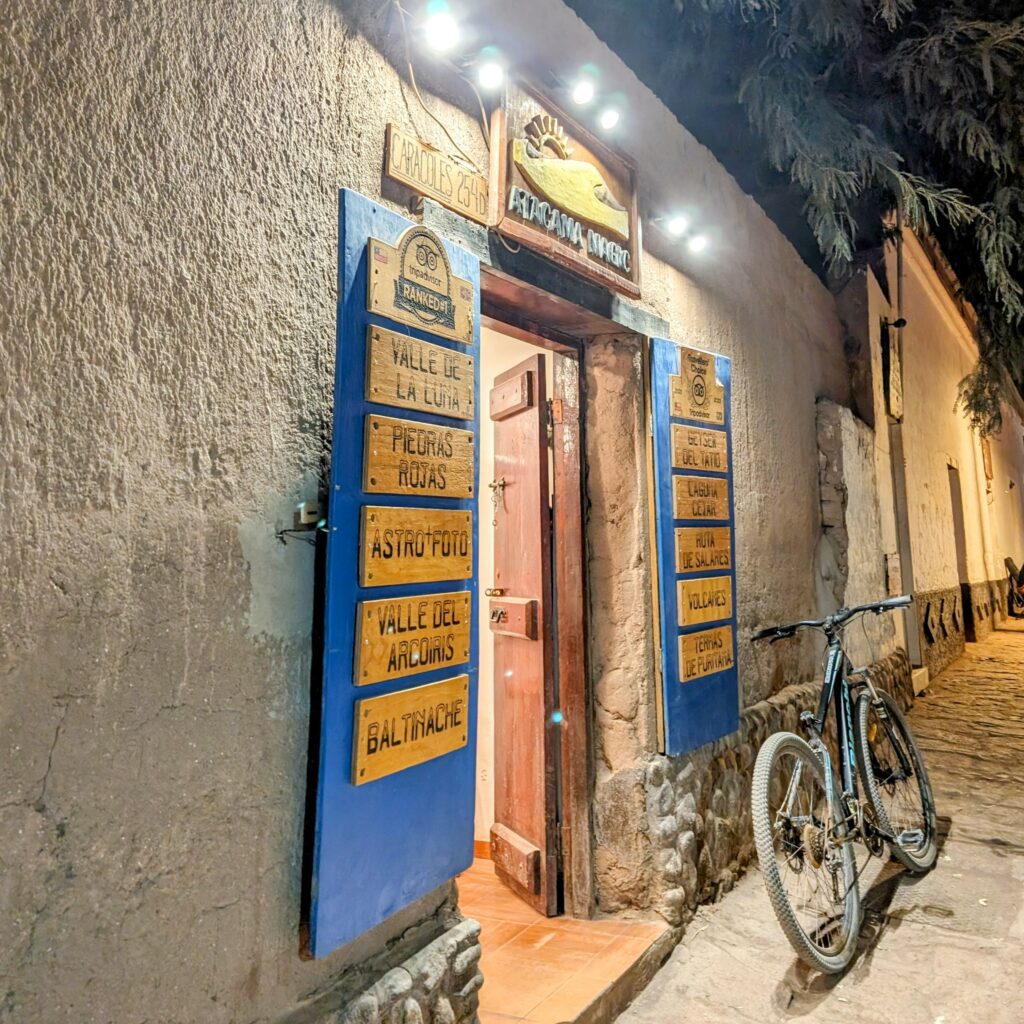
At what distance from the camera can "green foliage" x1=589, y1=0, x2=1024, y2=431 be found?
13.3 feet

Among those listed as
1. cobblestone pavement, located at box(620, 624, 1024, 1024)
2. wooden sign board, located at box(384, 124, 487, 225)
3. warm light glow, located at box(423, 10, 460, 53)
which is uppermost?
warm light glow, located at box(423, 10, 460, 53)

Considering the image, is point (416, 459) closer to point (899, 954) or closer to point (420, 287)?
point (420, 287)

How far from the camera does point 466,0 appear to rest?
2105 mm

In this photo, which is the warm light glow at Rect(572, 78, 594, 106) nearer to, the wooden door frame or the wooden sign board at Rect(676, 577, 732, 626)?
the wooden door frame

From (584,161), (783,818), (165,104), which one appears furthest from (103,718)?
(584,161)

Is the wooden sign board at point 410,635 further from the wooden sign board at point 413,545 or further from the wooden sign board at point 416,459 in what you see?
the wooden sign board at point 416,459

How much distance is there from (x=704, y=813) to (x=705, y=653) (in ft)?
2.20

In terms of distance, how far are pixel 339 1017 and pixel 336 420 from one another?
4.30ft

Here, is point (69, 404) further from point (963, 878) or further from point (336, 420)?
point (963, 878)

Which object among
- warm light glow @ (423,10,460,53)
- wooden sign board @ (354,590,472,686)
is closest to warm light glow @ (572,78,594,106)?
warm light glow @ (423,10,460,53)

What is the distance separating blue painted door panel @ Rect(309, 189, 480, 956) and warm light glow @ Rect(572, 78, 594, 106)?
1212 mm

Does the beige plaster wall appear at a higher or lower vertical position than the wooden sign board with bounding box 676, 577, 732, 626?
higher

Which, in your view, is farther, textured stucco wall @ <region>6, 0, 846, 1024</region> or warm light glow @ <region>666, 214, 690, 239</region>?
warm light glow @ <region>666, 214, 690, 239</region>

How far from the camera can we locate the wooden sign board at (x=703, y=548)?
2832 millimetres
